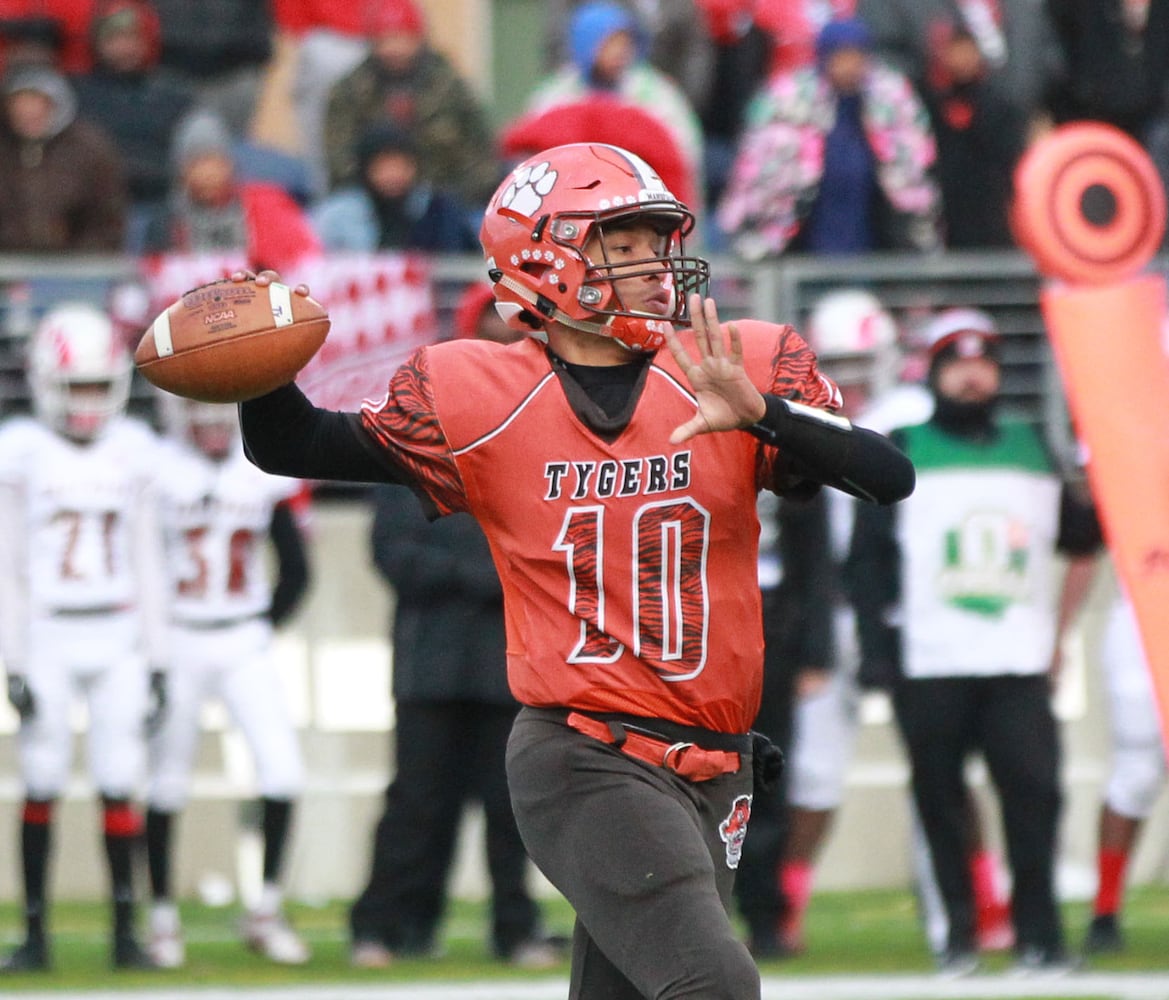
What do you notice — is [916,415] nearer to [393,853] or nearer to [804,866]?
[804,866]

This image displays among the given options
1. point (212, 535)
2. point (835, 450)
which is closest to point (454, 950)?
point (212, 535)

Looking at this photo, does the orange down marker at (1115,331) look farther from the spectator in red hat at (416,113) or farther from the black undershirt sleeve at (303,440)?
the spectator in red hat at (416,113)

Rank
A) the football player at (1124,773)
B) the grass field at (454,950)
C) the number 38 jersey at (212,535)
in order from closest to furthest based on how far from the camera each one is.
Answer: the grass field at (454,950), the football player at (1124,773), the number 38 jersey at (212,535)

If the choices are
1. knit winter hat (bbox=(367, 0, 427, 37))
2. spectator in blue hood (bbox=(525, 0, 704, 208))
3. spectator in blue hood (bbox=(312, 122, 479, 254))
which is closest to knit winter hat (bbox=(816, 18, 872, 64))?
spectator in blue hood (bbox=(525, 0, 704, 208))

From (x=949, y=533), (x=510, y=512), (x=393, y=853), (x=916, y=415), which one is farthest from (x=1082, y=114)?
(x=510, y=512)

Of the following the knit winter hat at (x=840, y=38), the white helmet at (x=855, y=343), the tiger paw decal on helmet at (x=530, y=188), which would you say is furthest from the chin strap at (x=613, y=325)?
the knit winter hat at (x=840, y=38)

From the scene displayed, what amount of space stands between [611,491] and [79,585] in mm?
4172

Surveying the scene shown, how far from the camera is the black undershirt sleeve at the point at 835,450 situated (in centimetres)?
421

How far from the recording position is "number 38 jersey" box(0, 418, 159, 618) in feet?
26.8

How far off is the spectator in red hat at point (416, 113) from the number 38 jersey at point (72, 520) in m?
2.63

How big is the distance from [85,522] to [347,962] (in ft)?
5.64

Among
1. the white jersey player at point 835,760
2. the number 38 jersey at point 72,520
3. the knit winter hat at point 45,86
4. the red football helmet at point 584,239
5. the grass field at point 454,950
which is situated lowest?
the grass field at point 454,950

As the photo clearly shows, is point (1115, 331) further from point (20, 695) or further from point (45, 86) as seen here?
point (45, 86)

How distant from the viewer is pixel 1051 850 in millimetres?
7660
